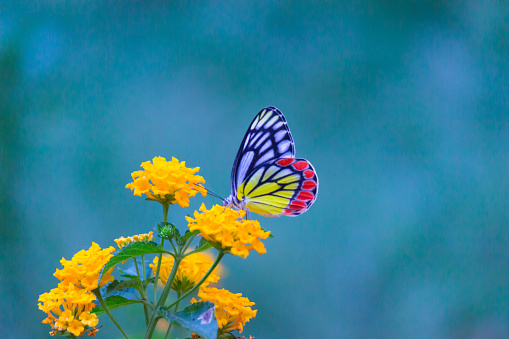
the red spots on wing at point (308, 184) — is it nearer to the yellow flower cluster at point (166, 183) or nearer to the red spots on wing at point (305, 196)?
the red spots on wing at point (305, 196)

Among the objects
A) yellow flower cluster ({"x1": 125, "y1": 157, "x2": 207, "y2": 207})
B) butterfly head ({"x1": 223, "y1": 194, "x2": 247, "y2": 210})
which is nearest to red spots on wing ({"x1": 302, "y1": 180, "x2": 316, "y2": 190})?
butterfly head ({"x1": 223, "y1": 194, "x2": 247, "y2": 210})

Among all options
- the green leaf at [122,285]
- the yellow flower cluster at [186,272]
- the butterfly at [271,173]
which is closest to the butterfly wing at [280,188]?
the butterfly at [271,173]

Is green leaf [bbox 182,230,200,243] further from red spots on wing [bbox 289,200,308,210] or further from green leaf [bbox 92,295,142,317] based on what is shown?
red spots on wing [bbox 289,200,308,210]

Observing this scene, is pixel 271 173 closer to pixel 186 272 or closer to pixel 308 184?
pixel 308 184

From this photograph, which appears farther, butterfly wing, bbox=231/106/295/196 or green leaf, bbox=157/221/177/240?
butterfly wing, bbox=231/106/295/196

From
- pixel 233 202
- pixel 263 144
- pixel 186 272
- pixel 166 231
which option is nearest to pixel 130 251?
pixel 166 231

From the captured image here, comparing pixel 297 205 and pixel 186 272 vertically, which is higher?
pixel 297 205
